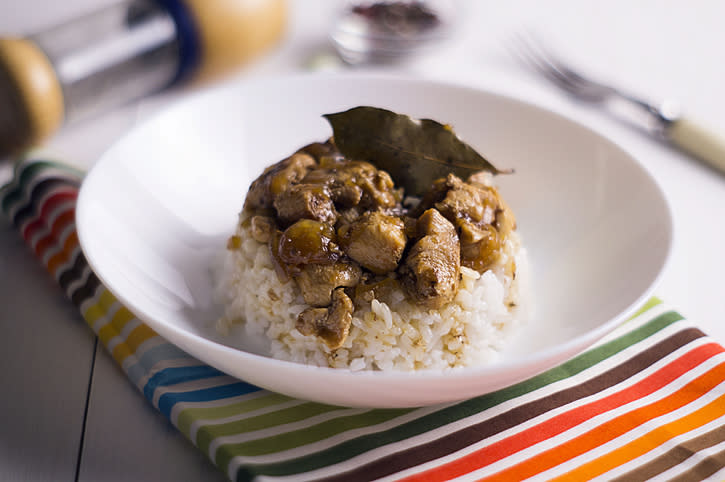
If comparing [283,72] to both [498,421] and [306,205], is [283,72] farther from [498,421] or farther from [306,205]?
[498,421]

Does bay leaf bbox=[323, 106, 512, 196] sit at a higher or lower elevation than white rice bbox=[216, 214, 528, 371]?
higher

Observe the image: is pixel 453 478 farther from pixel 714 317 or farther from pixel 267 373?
pixel 714 317

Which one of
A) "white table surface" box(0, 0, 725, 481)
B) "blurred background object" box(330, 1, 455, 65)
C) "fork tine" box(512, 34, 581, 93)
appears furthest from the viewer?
"blurred background object" box(330, 1, 455, 65)

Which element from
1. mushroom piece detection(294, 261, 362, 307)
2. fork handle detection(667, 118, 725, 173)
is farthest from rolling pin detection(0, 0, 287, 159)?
fork handle detection(667, 118, 725, 173)

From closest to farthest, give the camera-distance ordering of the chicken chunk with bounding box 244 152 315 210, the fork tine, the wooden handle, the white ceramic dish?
the white ceramic dish → the chicken chunk with bounding box 244 152 315 210 → the wooden handle → the fork tine

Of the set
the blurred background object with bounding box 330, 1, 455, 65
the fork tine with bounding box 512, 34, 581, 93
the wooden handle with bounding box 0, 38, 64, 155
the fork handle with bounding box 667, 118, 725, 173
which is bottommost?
the wooden handle with bounding box 0, 38, 64, 155

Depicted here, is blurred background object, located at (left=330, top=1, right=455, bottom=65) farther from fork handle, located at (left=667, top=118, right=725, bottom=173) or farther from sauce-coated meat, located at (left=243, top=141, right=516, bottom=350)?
sauce-coated meat, located at (left=243, top=141, right=516, bottom=350)
